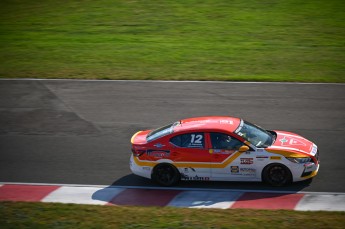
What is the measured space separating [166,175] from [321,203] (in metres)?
3.61

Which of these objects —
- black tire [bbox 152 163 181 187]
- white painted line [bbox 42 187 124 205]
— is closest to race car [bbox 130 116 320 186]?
black tire [bbox 152 163 181 187]

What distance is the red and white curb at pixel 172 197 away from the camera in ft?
41.8

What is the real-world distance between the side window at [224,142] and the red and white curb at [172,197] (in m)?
1.01

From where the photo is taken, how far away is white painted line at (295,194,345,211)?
1242cm

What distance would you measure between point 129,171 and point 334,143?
5738mm

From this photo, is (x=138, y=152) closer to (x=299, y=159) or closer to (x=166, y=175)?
(x=166, y=175)

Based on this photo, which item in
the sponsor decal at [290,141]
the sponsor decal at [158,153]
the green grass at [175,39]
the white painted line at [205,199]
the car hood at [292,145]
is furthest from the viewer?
the green grass at [175,39]

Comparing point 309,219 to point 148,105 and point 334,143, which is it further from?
point 148,105

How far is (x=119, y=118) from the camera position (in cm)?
1902

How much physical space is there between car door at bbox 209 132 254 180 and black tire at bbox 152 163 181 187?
0.90m

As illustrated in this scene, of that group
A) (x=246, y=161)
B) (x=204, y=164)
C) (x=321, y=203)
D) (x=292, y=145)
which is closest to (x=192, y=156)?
(x=204, y=164)

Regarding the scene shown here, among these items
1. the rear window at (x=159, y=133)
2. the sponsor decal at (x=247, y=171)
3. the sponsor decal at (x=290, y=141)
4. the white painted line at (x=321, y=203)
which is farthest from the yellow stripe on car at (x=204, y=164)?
the white painted line at (x=321, y=203)

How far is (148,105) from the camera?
20.1m

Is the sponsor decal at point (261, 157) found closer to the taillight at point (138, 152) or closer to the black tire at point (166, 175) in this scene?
the black tire at point (166, 175)
